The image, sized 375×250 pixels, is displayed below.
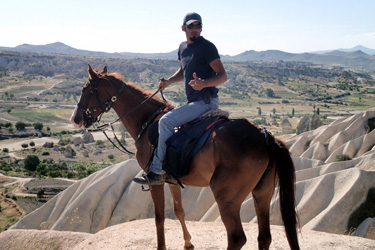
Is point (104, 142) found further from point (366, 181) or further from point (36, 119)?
point (366, 181)

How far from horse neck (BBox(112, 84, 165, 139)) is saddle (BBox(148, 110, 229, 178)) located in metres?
1.44

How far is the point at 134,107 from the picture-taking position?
8.95 metres

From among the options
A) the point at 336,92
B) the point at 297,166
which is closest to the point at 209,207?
the point at 297,166

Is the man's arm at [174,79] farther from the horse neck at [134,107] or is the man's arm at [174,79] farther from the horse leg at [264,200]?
the horse leg at [264,200]

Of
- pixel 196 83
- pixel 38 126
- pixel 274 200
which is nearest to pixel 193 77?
pixel 196 83

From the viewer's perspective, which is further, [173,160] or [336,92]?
[336,92]

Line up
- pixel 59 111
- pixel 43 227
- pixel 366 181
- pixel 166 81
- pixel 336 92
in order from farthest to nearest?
1. pixel 336 92
2. pixel 59 111
3. pixel 43 227
4. pixel 366 181
5. pixel 166 81

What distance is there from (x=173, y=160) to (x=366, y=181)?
11.4m

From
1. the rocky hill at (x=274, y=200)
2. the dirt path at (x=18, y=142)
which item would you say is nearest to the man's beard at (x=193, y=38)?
the rocky hill at (x=274, y=200)

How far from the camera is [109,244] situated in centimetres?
1087

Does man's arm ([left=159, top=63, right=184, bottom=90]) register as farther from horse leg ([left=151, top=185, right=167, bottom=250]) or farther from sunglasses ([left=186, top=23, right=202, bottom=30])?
horse leg ([left=151, top=185, right=167, bottom=250])

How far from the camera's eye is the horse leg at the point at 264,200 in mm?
7117

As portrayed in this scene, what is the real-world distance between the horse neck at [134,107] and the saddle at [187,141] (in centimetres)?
144

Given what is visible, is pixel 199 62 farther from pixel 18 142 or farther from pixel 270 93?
pixel 270 93
